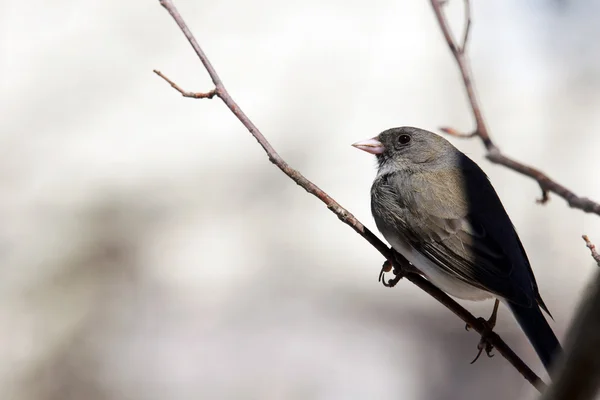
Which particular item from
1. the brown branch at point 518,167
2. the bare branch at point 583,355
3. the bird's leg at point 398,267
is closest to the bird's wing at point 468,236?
the bird's leg at point 398,267

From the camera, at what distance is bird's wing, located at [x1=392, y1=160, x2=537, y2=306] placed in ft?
8.96

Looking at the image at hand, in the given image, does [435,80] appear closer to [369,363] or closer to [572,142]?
[572,142]

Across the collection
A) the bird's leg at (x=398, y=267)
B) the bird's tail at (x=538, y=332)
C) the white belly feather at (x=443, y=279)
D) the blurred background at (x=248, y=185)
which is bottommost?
the blurred background at (x=248, y=185)

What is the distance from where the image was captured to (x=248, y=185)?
5.31 meters

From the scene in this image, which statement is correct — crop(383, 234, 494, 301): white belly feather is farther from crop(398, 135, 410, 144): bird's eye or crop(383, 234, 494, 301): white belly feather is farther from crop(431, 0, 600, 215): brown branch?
crop(431, 0, 600, 215): brown branch

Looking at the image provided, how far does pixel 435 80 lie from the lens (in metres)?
5.52

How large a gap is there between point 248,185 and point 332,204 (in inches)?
124

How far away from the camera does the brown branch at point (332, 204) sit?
1918 millimetres

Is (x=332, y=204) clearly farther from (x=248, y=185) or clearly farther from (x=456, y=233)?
(x=248, y=185)

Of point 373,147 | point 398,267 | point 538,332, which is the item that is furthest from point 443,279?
point 373,147

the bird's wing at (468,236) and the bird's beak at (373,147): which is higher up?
the bird's beak at (373,147)

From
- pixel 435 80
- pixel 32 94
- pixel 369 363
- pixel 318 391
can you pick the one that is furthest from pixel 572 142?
pixel 32 94

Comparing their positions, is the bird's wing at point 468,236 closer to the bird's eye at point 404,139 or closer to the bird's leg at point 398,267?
the bird's leg at point 398,267

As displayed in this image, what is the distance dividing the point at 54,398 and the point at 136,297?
2.57 ft
